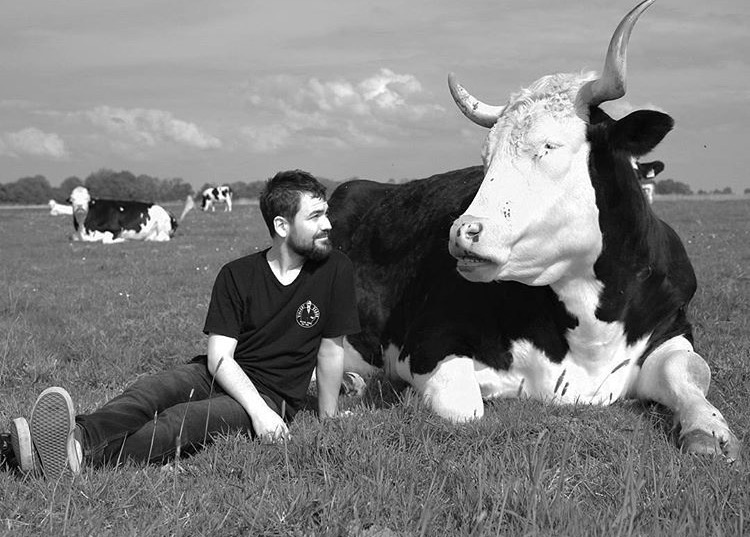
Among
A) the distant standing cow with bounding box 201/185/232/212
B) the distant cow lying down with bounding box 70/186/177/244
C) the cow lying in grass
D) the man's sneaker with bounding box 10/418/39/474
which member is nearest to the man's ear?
the cow lying in grass

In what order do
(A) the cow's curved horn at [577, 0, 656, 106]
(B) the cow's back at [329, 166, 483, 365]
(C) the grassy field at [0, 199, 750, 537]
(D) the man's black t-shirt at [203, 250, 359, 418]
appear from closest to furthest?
(C) the grassy field at [0, 199, 750, 537], (A) the cow's curved horn at [577, 0, 656, 106], (D) the man's black t-shirt at [203, 250, 359, 418], (B) the cow's back at [329, 166, 483, 365]

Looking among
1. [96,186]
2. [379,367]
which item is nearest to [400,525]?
[379,367]

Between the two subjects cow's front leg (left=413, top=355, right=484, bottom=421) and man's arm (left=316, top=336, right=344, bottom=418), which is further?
man's arm (left=316, top=336, right=344, bottom=418)

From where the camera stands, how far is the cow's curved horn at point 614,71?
4488 mm

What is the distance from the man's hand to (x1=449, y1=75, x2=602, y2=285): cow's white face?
1.28 meters

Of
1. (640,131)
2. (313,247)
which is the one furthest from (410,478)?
(640,131)

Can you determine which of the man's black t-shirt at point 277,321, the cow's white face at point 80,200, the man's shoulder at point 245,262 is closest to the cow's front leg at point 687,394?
the man's black t-shirt at point 277,321

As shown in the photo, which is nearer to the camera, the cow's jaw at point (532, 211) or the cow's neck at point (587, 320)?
the cow's jaw at point (532, 211)

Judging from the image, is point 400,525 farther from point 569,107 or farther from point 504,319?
point 569,107

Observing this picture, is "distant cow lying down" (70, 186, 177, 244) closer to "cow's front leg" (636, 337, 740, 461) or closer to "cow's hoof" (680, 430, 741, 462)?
"cow's front leg" (636, 337, 740, 461)

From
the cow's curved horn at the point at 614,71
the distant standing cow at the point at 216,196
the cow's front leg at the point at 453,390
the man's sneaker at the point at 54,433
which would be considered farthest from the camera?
the distant standing cow at the point at 216,196

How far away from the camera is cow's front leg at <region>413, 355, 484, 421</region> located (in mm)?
4852

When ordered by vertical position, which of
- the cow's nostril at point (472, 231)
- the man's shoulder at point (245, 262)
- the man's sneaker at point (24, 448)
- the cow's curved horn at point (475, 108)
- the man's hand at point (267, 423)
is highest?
the cow's curved horn at point (475, 108)

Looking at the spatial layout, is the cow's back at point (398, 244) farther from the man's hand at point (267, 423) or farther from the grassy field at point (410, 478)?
the man's hand at point (267, 423)
